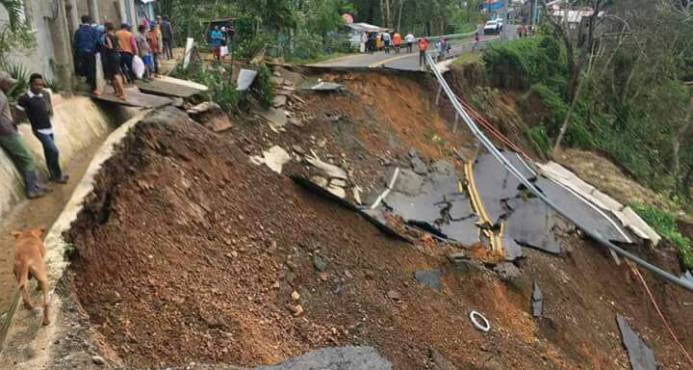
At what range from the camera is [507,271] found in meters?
10.4

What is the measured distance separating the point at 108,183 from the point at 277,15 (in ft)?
49.9

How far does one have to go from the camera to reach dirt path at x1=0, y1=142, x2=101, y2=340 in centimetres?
562

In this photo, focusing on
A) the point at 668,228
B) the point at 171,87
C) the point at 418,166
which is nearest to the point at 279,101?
the point at 171,87

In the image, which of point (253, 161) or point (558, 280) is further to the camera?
point (558, 280)

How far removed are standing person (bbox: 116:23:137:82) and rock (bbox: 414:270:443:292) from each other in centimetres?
728

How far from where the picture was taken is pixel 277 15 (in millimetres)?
21406

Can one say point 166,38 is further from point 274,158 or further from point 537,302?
point 537,302

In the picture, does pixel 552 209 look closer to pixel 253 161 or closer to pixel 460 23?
pixel 253 161

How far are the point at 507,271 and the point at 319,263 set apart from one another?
146 inches

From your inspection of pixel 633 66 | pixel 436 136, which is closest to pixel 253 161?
pixel 436 136

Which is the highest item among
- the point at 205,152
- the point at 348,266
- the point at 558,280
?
the point at 205,152

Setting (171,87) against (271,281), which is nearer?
(271,281)

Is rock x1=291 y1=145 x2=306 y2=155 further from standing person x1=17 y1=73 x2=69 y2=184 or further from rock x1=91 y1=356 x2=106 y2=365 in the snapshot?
rock x1=91 y1=356 x2=106 y2=365

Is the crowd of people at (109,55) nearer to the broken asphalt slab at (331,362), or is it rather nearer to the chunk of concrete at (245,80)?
the chunk of concrete at (245,80)
